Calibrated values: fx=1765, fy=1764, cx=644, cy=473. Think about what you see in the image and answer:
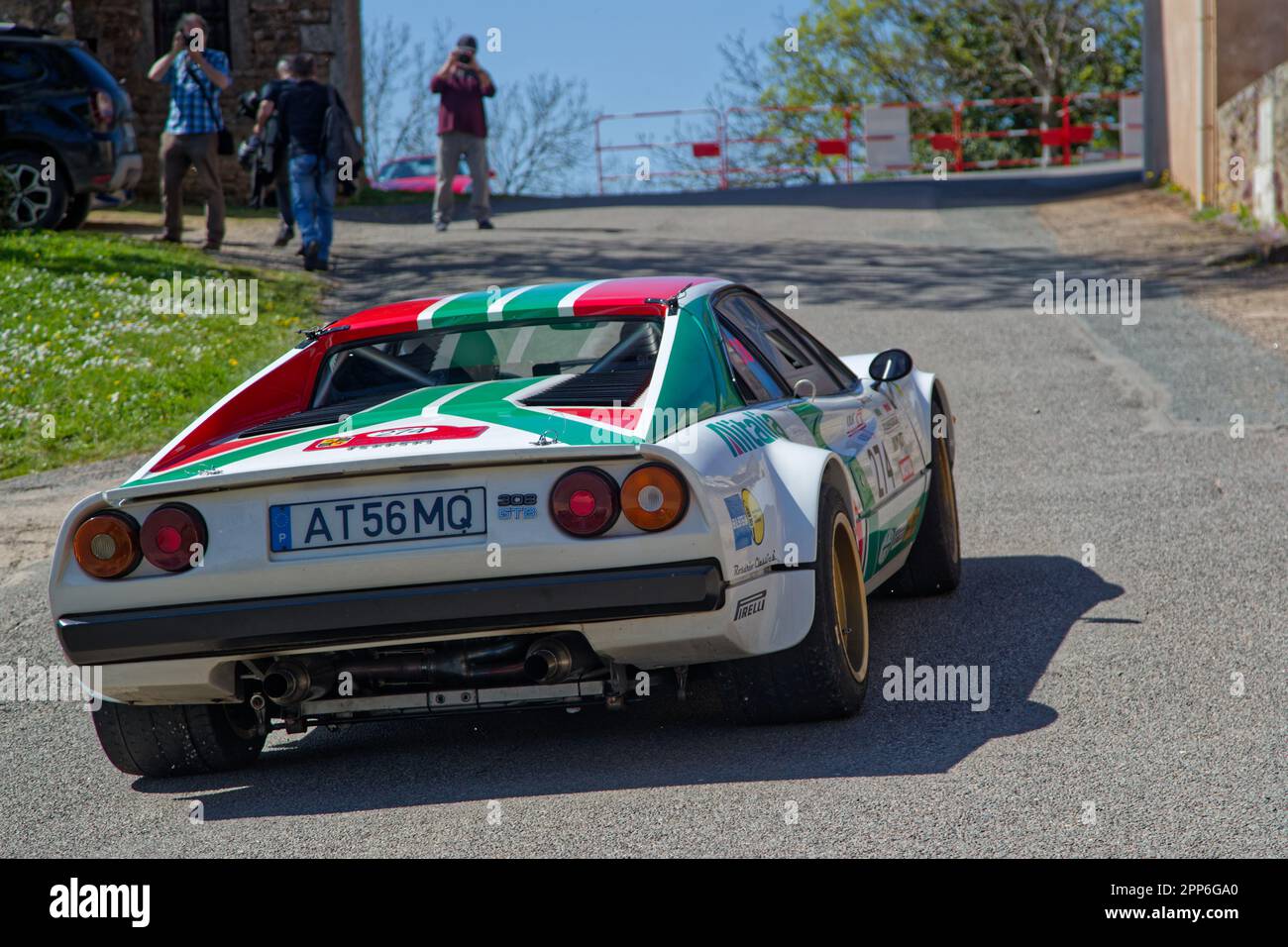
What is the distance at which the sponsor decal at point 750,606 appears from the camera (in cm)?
456

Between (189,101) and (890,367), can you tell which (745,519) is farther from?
(189,101)

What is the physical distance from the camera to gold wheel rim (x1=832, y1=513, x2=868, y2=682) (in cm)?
514

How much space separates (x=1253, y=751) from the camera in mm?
4527

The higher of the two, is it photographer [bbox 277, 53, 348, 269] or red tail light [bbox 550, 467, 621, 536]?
photographer [bbox 277, 53, 348, 269]

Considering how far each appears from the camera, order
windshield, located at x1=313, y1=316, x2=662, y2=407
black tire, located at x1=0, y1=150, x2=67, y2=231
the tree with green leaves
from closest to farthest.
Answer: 1. windshield, located at x1=313, y1=316, x2=662, y2=407
2. black tire, located at x1=0, y1=150, x2=67, y2=231
3. the tree with green leaves

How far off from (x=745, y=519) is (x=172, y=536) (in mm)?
1502

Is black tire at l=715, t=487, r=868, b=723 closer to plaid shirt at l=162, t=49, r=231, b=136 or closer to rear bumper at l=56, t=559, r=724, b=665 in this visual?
rear bumper at l=56, t=559, r=724, b=665

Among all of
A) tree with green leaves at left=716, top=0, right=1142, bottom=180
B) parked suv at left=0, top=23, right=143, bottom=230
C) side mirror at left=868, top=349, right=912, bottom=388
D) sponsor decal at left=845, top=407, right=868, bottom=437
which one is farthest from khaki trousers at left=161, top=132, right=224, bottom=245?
tree with green leaves at left=716, top=0, right=1142, bottom=180

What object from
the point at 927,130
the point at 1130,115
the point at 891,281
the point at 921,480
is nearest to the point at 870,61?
the point at 927,130

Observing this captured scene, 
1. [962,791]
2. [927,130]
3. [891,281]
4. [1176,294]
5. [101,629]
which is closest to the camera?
[962,791]

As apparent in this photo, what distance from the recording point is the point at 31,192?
56.1ft

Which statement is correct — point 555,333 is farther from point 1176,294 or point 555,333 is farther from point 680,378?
point 1176,294

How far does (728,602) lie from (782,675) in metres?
0.44

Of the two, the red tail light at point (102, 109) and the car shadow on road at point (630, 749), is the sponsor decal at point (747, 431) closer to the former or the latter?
the car shadow on road at point (630, 749)
